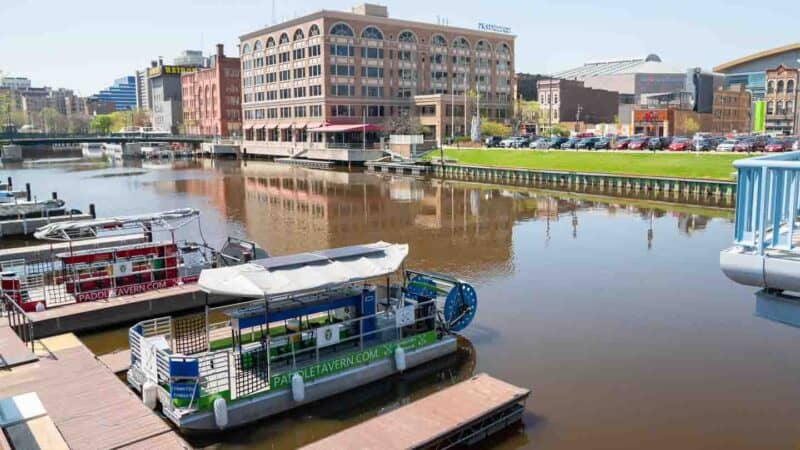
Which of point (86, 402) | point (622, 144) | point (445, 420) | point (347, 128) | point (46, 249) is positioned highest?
point (347, 128)

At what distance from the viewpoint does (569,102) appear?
17025cm

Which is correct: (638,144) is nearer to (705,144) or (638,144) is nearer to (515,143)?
(705,144)

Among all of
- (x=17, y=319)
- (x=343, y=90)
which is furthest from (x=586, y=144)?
(x=17, y=319)

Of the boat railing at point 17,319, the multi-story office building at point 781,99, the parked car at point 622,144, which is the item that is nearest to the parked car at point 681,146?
the parked car at point 622,144

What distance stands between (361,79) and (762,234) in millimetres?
123479

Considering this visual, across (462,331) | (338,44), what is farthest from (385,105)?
A: (462,331)

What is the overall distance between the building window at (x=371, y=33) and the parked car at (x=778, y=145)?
2957 inches

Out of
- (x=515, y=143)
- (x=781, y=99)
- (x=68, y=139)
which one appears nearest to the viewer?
(x=515, y=143)

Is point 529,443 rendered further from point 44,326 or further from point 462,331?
point 44,326

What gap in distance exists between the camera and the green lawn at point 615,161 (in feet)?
227

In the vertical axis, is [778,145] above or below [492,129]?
below

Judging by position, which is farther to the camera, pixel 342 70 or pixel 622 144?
pixel 342 70

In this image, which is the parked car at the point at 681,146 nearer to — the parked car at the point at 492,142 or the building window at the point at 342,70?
the parked car at the point at 492,142

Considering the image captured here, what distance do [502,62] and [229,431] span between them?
472ft
